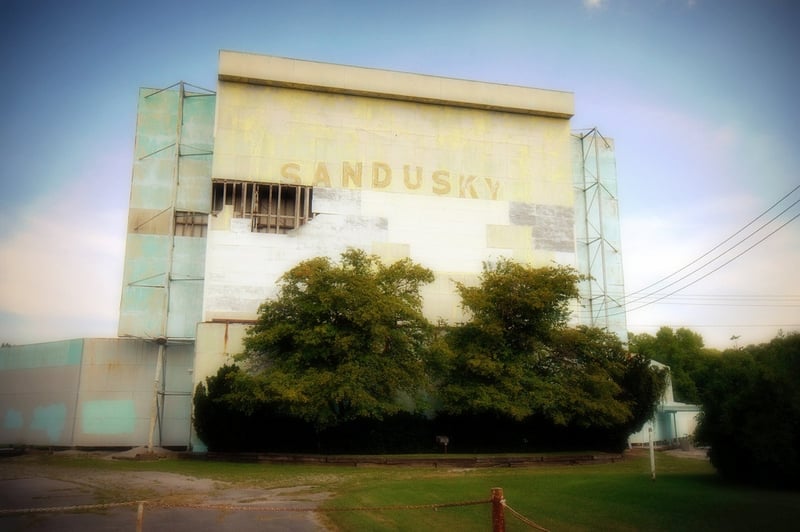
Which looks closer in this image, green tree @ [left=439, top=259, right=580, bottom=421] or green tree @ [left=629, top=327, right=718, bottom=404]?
green tree @ [left=439, top=259, right=580, bottom=421]

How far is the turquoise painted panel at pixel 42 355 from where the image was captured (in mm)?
39562

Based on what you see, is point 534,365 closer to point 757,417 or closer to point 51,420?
point 757,417

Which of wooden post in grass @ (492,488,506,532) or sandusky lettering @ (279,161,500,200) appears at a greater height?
sandusky lettering @ (279,161,500,200)

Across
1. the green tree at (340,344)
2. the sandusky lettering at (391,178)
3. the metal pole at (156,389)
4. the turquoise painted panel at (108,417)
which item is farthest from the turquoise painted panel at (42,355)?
the sandusky lettering at (391,178)

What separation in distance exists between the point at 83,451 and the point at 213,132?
73.1 feet

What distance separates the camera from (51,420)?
1538 inches

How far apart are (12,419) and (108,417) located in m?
6.76

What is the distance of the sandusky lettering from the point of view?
138 ft

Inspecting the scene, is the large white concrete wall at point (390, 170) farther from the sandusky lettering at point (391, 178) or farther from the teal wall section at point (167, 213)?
the teal wall section at point (167, 213)

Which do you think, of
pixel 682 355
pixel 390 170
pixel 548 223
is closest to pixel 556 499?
pixel 390 170

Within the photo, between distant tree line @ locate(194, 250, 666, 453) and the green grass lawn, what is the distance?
20.2 ft

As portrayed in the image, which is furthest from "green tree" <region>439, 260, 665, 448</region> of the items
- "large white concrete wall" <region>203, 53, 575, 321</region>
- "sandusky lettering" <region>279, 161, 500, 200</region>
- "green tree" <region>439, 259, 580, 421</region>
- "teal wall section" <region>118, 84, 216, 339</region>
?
"teal wall section" <region>118, 84, 216, 339</region>

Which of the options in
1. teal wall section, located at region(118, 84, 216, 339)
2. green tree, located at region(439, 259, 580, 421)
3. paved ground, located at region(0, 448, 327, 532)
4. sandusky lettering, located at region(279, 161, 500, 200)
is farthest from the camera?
sandusky lettering, located at region(279, 161, 500, 200)

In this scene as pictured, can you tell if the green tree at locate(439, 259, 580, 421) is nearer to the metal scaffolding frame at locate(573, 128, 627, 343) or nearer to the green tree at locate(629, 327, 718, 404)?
the metal scaffolding frame at locate(573, 128, 627, 343)
